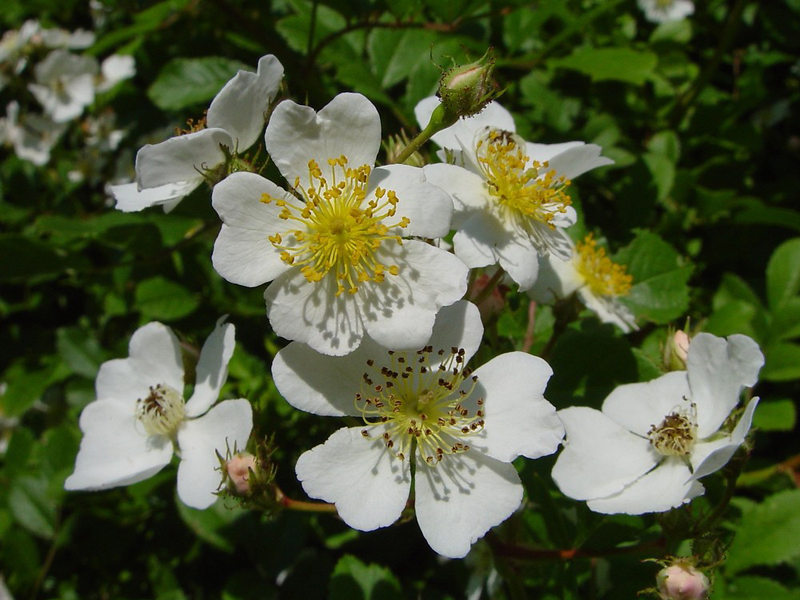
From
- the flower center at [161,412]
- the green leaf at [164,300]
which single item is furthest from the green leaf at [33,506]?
the flower center at [161,412]

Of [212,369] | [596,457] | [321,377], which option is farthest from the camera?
[212,369]

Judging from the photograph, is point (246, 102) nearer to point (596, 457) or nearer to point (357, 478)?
point (357, 478)

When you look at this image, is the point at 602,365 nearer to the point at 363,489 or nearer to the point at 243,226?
the point at 363,489

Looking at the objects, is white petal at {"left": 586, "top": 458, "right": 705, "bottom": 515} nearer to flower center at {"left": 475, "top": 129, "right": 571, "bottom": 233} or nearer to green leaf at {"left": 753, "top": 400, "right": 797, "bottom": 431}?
flower center at {"left": 475, "top": 129, "right": 571, "bottom": 233}

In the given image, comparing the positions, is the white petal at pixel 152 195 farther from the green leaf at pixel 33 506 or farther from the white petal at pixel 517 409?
the green leaf at pixel 33 506

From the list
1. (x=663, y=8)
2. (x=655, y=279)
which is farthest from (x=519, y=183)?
(x=663, y=8)
